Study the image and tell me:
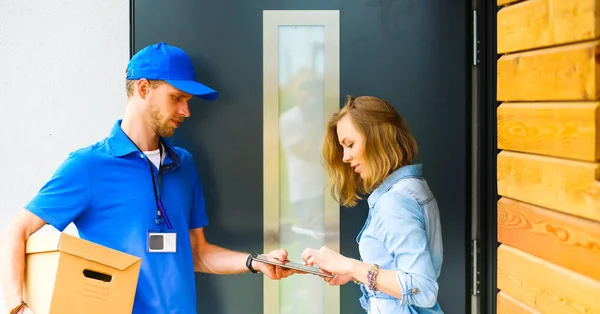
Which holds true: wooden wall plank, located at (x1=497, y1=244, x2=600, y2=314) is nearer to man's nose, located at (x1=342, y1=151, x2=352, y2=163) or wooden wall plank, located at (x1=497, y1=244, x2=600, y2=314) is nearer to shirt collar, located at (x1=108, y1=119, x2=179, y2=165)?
man's nose, located at (x1=342, y1=151, x2=352, y2=163)

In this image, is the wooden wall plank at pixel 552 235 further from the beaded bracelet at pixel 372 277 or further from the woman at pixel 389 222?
the beaded bracelet at pixel 372 277

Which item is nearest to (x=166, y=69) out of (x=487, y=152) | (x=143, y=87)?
(x=143, y=87)

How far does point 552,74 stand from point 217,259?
4.40 ft

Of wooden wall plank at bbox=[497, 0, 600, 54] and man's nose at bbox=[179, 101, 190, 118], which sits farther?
man's nose at bbox=[179, 101, 190, 118]

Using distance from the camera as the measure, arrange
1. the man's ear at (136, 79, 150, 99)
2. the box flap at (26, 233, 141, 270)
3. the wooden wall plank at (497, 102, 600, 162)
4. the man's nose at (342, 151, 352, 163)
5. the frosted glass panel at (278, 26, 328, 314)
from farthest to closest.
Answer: the frosted glass panel at (278, 26, 328, 314) < the man's ear at (136, 79, 150, 99) < the man's nose at (342, 151, 352, 163) < the box flap at (26, 233, 141, 270) < the wooden wall plank at (497, 102, 600, 162)

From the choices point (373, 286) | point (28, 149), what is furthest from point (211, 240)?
point (28, 149)

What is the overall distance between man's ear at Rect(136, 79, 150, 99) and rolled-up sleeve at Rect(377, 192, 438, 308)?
0.90 meters

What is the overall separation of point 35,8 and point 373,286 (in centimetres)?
187

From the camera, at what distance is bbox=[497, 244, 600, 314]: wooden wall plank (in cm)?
177

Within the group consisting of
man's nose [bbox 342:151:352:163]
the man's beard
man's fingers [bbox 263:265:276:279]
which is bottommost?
man's fingers [bbox 263:265:276:279]

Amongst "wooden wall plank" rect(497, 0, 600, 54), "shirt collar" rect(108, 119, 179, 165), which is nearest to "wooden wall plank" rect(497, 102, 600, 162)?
"wooden wall plank" rect(497, 0, 600, 54)

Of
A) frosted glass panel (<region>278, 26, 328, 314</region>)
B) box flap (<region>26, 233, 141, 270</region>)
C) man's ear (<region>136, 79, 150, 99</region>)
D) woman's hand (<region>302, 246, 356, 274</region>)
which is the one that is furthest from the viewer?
frosted glass panel (<region>278, 26, 328, 314</region>)

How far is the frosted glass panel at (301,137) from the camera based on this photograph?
271 centimetres

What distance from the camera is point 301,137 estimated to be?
8.98ft
